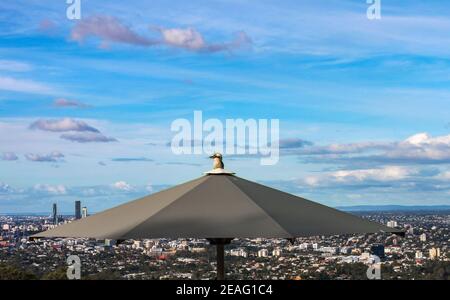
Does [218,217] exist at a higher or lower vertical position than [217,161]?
lower

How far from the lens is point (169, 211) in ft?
25.1

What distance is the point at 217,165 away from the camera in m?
9.11

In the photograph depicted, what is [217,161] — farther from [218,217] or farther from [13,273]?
[13,273]

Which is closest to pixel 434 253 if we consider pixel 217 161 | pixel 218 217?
pixel 217 161

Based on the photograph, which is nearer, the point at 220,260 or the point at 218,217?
the point at 218,217

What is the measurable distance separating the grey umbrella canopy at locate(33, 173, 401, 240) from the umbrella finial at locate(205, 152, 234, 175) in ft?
0.43

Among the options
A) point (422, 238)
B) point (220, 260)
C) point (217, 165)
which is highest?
point (217, 165)

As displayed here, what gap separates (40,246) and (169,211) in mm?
31732

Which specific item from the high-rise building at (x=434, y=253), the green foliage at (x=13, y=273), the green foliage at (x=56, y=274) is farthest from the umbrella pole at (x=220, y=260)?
the high-rise building at (x=434, y=253)

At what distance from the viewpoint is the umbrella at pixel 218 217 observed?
726 centimetres

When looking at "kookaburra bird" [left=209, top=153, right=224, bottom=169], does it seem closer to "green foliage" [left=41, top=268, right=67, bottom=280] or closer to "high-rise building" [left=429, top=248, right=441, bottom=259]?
"green foliage" [left=41, top=268, right=67, bottom=280]

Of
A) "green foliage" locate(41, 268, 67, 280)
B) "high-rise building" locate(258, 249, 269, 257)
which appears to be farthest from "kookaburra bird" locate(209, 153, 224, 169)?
"high-rise building" locate(258, 249, 269, 257)

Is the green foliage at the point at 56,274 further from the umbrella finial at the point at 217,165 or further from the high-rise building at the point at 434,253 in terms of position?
the high-rise building at the point at 434,253
